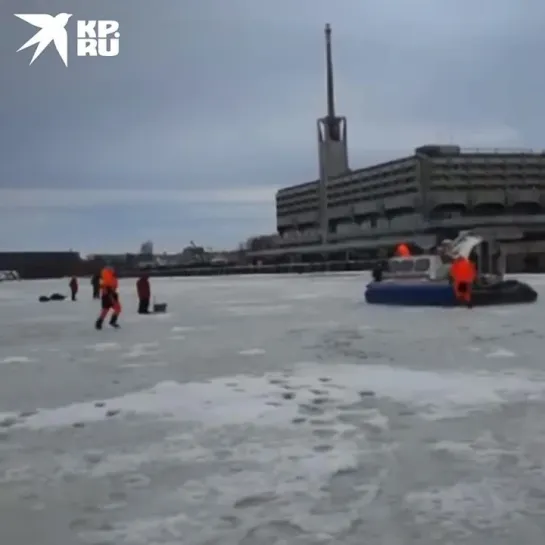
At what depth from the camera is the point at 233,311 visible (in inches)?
799

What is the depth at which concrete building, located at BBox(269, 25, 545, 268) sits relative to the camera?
10406 centimetres

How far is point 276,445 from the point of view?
563 centimetres

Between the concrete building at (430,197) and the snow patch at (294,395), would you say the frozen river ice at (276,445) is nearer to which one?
the snow patch at (294,395)

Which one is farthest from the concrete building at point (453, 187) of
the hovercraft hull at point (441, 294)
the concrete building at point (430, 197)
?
the hovercraft hull at point (441, 294)

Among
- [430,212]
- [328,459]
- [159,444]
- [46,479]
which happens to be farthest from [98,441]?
[430,212]

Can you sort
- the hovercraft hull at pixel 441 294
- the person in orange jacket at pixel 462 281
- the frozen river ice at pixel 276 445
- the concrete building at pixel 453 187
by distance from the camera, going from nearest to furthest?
the frozen river ice at pixel 276 445 < the person in orange jacket at pixel 462 281 < the hovercraft hull at pixel 441 294 < the concrete building at pixel 453 187

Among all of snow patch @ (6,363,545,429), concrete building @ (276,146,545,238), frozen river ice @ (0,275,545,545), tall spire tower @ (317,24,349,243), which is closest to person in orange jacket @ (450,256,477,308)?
A: frozen river ice @ (0,275,545,545)

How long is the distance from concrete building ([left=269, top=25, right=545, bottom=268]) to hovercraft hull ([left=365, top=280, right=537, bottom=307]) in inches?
2973

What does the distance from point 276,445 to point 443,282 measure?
1629 centimetres

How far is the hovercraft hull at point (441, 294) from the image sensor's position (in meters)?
20.5

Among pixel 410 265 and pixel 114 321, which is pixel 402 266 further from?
pixel 114 321

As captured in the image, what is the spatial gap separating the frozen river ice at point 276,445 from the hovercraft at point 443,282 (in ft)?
29.5

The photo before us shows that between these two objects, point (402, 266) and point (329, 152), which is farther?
Result: point (329, 152)

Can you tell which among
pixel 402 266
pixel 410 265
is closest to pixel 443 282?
pixel 410 265
